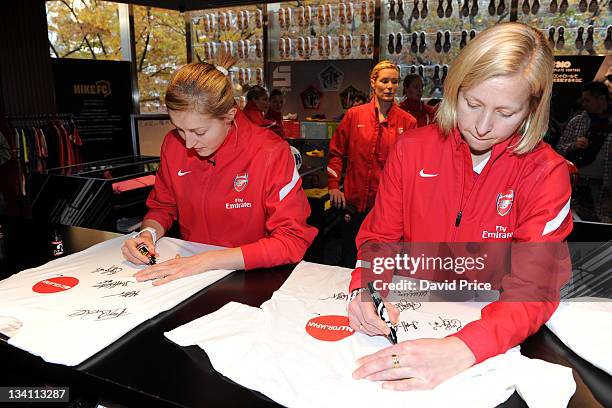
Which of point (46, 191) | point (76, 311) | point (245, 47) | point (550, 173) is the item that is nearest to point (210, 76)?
point (76, 311)

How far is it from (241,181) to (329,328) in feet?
2.78

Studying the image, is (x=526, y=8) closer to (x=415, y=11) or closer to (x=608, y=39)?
(x=608, y=39)

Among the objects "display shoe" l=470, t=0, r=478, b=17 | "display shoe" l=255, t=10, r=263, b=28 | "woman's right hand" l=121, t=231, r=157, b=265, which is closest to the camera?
"woman's right hand" l=121, t=231, r=157, b=265

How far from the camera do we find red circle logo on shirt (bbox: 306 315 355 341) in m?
1.11

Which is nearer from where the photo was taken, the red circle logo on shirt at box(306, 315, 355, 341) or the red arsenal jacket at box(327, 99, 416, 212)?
the red circle logo on shirt at box(306, 315, 355, 341)

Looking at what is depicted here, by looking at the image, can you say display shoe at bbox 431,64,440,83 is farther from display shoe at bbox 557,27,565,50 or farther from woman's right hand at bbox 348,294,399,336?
woman's right hand at bbox 348,294,399,336

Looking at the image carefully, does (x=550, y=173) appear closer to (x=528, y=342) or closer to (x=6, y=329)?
(x=528, y=342)

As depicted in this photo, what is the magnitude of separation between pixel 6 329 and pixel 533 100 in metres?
1.43

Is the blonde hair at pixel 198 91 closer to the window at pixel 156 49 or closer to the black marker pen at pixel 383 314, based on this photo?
the black marker pen at pixel 383 314

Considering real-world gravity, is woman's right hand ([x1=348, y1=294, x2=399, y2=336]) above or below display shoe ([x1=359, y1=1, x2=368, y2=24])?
below

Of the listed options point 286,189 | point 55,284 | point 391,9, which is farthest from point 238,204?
point 391,9
